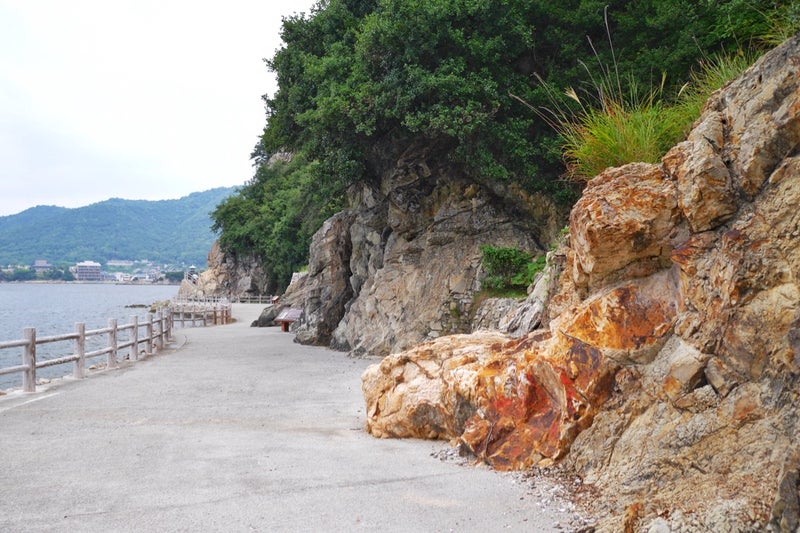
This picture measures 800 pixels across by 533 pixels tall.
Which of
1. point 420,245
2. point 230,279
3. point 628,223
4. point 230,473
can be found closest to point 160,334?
point 420,245

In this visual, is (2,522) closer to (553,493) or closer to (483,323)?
(553,493)

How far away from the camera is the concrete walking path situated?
187 inches

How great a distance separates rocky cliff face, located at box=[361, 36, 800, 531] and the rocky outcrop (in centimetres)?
6513

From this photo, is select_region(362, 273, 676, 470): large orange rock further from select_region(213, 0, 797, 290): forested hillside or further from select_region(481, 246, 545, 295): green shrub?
select_region(213, 0, 797, 290): forested hillside

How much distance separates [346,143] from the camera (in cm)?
1759

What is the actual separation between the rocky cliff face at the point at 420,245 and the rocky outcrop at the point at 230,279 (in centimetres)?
4983

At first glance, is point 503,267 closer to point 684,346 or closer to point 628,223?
point 628,223

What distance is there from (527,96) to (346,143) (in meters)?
5.39

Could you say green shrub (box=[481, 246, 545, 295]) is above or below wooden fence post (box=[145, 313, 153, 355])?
above

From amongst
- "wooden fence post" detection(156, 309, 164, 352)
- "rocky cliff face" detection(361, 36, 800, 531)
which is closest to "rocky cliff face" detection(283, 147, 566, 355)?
"wooden fence post" detection(156, 309, 164, 352)

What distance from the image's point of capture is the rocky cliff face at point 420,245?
16688 millimetres

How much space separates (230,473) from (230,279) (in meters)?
72.9

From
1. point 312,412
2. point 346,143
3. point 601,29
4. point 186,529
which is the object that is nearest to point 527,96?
point 601,29

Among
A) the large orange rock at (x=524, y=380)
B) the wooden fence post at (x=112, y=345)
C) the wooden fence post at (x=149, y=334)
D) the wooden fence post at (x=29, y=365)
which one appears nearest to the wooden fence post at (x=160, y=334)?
the wooden fence post at (x=149, y=334)
